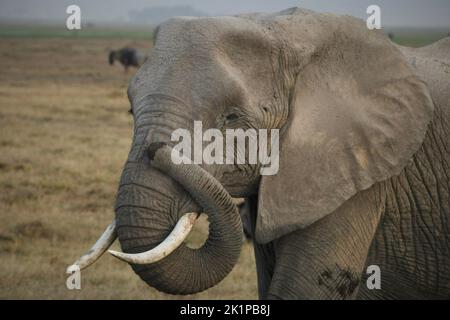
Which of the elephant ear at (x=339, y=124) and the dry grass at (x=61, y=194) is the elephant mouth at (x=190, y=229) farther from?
the dry grass at (x=61, y=194)

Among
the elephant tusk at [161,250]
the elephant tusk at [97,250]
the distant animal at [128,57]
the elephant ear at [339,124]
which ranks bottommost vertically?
the distant animal at [128,57]

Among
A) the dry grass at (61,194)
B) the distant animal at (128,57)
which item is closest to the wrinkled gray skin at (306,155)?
the dry grass at (61,194)

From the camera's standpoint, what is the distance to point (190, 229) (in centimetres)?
328

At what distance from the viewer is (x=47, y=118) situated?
17.8 metres

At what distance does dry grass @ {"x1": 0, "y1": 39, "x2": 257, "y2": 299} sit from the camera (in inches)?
275

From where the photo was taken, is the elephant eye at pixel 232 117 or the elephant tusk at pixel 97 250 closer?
the elephant tusk at pixel 97 250

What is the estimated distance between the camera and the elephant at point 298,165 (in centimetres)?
329

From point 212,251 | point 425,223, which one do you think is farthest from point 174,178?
point 425,223

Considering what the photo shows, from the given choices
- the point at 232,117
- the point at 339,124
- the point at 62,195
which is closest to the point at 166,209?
the point at 232,117

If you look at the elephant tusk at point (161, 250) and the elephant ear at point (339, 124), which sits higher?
the elephant ear at point (339, 124)

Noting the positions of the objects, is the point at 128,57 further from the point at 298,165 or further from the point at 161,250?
the point at 161,250

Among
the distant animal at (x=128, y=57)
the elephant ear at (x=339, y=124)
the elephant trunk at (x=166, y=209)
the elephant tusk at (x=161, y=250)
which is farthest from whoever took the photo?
the distant animal at (x=128, y=57)

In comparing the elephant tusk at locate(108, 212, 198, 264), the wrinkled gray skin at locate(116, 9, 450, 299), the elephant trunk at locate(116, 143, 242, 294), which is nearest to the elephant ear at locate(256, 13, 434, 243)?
the wrinkled gray skin at locate(116, 9, 450, 299)

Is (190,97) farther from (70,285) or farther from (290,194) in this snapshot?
(70,285)
